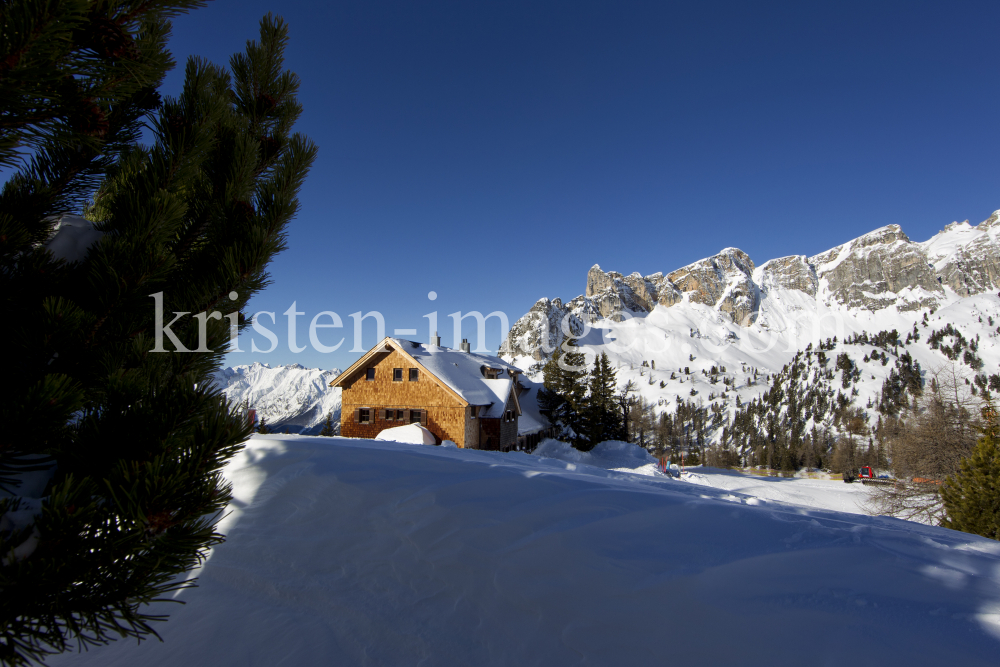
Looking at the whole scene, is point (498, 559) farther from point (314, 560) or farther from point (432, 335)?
point (432, 335)

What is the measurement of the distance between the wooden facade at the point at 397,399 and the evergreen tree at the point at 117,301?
1934cm

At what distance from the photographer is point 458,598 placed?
8.59ft

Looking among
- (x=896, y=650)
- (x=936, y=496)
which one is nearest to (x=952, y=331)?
(x=936, y=496)

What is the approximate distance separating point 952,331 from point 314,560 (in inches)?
10887

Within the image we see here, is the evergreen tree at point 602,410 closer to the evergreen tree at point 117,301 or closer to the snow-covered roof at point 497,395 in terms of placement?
the snow-covered roof at point 497,395

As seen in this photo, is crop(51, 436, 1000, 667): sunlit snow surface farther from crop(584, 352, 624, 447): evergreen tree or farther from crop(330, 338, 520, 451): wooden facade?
crop(584, 352, 624, 447): evergreen tree

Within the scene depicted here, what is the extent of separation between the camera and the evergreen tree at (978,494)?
342 inches

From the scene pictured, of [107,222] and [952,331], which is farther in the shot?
[952,331]

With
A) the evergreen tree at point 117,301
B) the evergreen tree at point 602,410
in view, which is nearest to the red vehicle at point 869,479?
the evergreen tree at point 602,410

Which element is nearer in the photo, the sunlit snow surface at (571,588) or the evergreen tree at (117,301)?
the evergreen tree at (117,301)

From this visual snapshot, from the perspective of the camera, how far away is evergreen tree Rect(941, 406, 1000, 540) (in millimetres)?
8680

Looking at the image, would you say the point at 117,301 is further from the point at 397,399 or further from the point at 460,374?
the point at 460,374

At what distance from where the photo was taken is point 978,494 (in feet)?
29.3

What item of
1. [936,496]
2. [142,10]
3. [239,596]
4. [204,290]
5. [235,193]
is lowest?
[936,496]
